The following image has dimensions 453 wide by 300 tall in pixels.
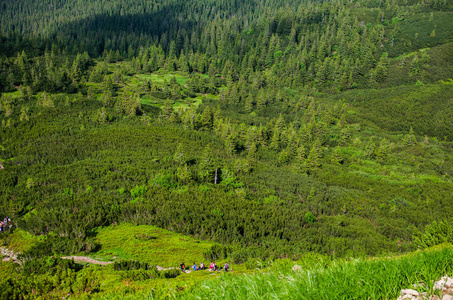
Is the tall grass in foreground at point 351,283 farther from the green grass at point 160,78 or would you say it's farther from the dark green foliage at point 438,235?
the green grass at point 160,78

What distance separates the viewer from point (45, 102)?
385ft

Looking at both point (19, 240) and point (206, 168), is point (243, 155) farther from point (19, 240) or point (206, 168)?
point (19, 240)

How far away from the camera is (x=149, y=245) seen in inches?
1446

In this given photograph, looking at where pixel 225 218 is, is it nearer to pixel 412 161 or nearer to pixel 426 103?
pixel 412 161

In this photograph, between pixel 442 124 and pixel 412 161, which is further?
pixel 442 124

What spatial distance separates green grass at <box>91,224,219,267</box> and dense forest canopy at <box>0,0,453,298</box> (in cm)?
174

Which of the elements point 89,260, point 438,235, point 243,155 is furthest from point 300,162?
point 89,260

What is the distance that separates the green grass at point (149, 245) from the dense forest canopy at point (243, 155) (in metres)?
1.74

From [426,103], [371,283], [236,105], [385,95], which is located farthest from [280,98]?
[371,283]

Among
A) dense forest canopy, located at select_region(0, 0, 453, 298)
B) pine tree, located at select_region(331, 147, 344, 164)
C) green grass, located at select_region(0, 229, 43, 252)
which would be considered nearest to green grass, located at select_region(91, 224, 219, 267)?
dense forest canopy, located at select_region(0, 0, 453, 298)

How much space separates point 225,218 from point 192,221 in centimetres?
595

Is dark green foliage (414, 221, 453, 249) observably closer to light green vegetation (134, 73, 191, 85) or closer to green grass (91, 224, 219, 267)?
green grass (91, 224, 219, 267)

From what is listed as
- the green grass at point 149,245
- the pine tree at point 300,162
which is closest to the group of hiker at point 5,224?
the green grass at point 149,245

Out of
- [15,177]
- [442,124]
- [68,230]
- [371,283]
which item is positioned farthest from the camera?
[442,124]
